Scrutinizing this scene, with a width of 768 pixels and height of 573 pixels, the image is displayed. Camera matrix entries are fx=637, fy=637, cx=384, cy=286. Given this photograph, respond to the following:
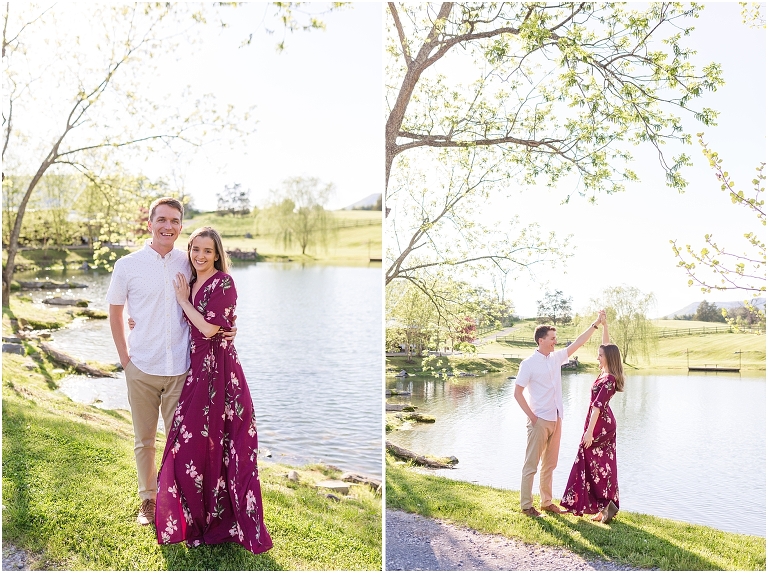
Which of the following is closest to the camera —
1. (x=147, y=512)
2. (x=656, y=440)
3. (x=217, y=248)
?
(x=217, y=248)

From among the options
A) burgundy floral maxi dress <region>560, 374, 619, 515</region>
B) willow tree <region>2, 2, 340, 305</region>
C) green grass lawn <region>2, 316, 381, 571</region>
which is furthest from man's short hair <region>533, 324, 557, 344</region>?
willow tree <region>2, 2, 340, 305</region>

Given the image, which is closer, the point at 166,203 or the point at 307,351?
the point at 166,203

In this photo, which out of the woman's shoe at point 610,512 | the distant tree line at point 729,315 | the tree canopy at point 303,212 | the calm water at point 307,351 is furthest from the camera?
the tree canopy at point 303,212

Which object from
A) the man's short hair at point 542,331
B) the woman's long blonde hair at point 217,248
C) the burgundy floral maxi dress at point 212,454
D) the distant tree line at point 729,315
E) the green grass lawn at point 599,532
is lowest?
the green grass lawn at point 599,532

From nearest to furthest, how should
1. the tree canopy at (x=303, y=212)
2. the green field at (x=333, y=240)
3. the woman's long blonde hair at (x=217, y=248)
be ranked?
the woman's long blonde hair at (x=217, y=248) < the green field at (x=333, y=240) < the tree canopy at (x=303, y=212)

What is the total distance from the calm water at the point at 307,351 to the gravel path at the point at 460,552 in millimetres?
1784

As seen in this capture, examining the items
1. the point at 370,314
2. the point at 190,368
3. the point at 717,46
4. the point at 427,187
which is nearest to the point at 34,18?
the point at 427,187

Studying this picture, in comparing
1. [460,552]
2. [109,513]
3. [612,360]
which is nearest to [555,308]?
[612,360]

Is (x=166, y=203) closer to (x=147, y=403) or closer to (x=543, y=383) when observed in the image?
(x=147, y=403)

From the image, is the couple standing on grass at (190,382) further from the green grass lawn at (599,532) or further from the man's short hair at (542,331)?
the man's short hair at (542,331)

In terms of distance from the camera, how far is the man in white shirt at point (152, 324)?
2645 millimetres

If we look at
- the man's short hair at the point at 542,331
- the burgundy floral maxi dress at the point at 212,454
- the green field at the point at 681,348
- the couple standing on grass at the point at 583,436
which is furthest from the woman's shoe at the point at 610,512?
the burgundy floral maxi dress at the point at 212,454

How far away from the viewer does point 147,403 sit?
8.87 ft

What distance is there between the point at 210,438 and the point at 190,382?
0.25 m
